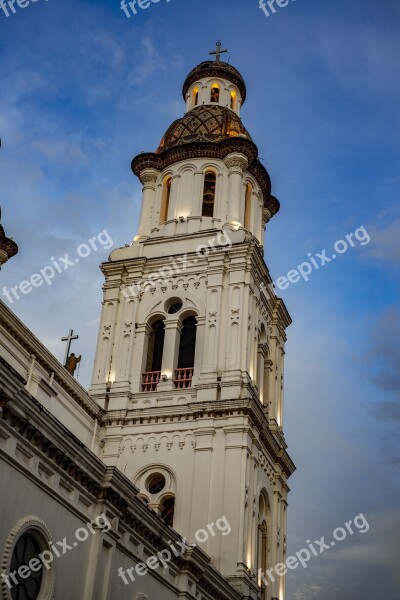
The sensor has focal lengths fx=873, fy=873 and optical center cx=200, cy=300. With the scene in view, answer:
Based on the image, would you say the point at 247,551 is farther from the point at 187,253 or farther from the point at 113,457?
the point at 187,253

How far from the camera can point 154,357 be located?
1371 inches

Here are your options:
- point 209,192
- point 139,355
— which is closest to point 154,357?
point 139,355

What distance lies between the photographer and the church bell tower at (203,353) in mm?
30031

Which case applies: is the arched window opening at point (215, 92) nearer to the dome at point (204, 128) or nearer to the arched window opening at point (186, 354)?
the dome at point (204, 128)

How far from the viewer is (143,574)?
73.0 ft

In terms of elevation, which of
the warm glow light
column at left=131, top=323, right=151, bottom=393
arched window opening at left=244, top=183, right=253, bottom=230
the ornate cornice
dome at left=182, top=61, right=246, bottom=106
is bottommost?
column at left=131, top=323, right=151, bottom=393

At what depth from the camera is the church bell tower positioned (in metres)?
30.0

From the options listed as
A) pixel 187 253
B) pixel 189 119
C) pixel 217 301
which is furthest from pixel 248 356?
pixel 189 119

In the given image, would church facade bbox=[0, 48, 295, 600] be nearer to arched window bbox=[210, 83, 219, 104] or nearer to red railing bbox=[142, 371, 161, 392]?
red railing bbox=[142, 371, 161, 392]

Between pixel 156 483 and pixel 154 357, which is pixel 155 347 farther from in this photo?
pixel 156 483

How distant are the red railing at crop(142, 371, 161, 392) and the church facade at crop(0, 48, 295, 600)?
0.05 meters

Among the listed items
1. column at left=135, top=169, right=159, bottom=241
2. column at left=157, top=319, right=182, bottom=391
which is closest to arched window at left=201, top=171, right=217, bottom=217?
column at left=135, top=169, right=159, bottom=241

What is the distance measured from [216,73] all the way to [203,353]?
17.3 meters

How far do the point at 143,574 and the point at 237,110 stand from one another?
27406 mm
